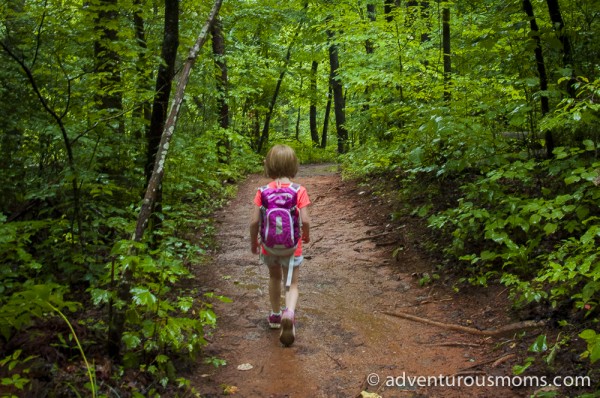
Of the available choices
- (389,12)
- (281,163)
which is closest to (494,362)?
(281,163)

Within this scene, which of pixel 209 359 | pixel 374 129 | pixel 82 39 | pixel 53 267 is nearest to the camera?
pixel 209 359

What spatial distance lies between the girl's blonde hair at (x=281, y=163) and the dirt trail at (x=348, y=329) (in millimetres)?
1654

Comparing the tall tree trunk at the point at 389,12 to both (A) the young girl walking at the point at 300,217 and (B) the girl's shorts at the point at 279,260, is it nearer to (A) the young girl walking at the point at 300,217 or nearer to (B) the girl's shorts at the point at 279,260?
(A) the young girl walking at the point at 300,217

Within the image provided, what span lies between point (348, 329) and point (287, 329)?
0.79 meters

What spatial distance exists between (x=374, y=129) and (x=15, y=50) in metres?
7.90

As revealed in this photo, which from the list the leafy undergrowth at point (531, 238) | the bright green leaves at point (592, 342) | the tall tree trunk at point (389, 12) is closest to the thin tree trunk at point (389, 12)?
the tall tree trunk at point (389, 12)

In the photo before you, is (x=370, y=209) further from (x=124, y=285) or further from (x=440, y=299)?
(x=124, y=285)

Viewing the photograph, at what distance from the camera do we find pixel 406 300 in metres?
5.39

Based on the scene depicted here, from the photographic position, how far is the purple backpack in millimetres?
4270

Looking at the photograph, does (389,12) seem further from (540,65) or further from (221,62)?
(540,65)

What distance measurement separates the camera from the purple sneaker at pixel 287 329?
166 inches

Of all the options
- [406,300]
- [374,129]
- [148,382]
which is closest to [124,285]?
[148,382]

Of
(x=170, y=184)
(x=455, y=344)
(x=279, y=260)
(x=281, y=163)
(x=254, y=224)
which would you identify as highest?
(x=281, y=163)

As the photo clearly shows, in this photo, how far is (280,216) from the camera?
14.0 ft
